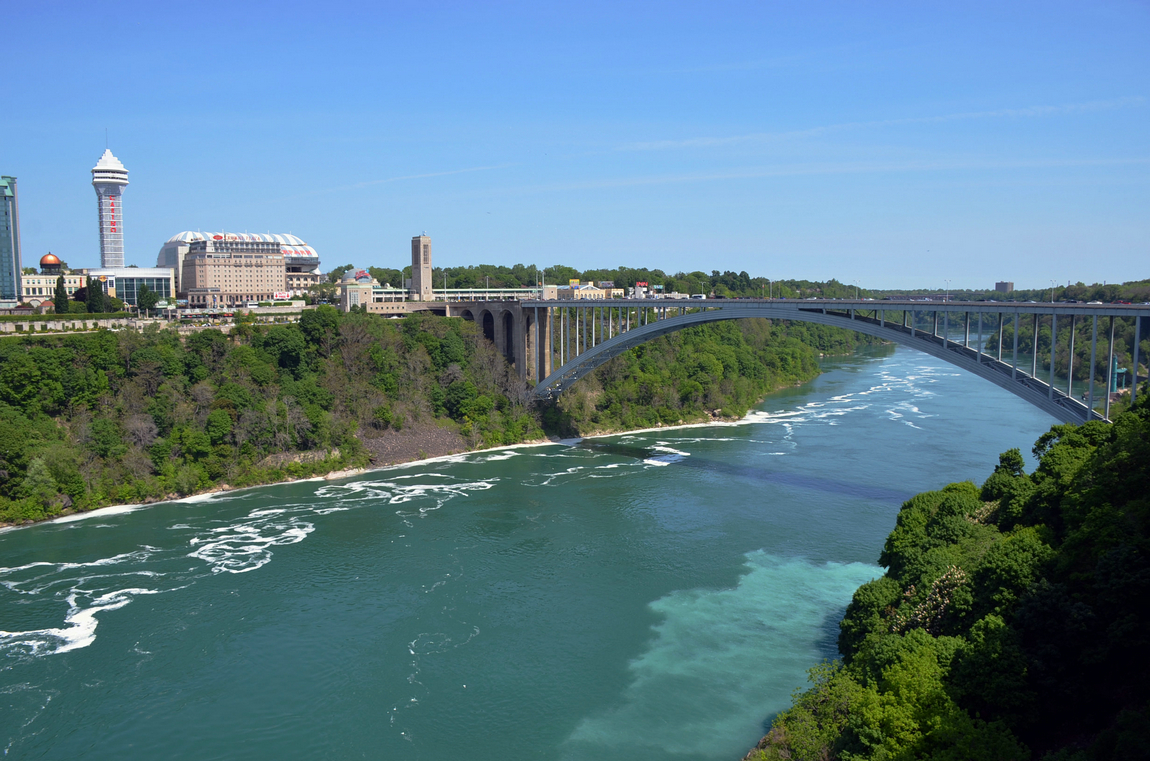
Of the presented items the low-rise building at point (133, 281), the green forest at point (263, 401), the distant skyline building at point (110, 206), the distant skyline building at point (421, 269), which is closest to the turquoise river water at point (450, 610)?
the green forest at point (263, 401)

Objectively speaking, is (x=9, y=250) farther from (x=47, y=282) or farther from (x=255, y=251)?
(x=255, y=251)

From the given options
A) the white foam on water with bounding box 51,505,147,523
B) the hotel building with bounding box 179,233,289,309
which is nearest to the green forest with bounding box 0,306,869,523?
the white foam on water with bounding box 51,505,147,523

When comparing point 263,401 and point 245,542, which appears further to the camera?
point 263,401

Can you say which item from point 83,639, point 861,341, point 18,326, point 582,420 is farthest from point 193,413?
point 861,341

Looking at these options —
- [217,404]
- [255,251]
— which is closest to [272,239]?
[255,251]

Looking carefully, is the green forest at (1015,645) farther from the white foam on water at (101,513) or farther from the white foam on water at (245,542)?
the white foam on water at (101,513)

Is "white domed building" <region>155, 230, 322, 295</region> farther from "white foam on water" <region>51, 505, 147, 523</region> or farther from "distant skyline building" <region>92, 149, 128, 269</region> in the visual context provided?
"white foam on water" <region>51, 505, 147, 523</region>
